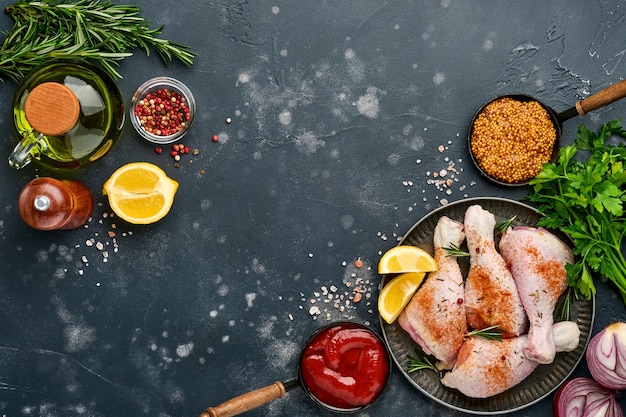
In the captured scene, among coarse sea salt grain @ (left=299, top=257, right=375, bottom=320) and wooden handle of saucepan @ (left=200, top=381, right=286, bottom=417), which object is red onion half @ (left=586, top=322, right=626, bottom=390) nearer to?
coarse sea salt grain @ (left=299, top=257, right=375, bottom=320)

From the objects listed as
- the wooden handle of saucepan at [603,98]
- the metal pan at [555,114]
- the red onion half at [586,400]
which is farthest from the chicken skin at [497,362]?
the wooden handle of saucepan at [603,98]

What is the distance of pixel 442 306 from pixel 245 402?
2.49ft

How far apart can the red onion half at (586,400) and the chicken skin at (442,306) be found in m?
0.43

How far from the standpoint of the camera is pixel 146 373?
2.39m

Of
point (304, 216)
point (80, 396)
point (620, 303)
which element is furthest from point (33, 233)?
point (620, 303)

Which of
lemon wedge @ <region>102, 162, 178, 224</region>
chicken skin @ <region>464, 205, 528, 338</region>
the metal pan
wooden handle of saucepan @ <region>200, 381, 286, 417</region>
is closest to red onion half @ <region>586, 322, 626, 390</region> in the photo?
chicken skin @ <region>464, 205, 528, 338</region>

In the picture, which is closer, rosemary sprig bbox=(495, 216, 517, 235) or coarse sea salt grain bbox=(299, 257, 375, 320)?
rosemary sprig bbox=(495, 216, 517, 235)

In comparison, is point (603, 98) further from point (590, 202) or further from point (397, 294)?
point (397, 294)

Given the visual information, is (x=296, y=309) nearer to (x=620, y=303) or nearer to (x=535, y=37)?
(x=620, y=303)

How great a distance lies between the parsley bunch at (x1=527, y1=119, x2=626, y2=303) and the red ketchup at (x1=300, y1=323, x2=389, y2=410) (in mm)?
738

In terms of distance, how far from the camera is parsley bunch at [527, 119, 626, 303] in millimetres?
2141

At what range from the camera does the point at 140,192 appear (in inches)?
89.6

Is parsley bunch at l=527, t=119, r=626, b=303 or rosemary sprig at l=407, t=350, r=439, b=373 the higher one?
parsley bunch at l=527, t=119, r=626, b=303

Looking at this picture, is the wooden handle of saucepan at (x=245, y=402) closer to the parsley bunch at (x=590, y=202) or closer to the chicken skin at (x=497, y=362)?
the chicken skin at (x=497, y=362)
